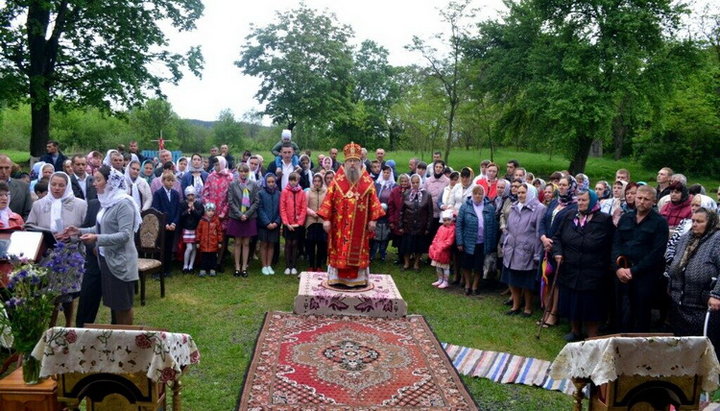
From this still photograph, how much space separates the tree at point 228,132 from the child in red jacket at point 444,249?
3307 cm

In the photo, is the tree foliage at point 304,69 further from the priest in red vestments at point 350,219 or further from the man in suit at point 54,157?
the priest in red vestments at point 350,219

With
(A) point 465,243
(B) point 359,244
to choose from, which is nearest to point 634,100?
(A) point 465,243

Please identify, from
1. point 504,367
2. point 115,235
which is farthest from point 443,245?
point 115,235

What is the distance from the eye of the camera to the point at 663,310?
7.07 meters

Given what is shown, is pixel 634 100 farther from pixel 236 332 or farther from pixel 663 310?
pixel 236 332

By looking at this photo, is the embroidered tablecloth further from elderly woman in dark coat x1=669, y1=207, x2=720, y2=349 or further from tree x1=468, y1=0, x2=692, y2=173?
tree x1=468, y1=0, x2=692, y2=173

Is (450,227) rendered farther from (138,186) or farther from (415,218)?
(138,186)

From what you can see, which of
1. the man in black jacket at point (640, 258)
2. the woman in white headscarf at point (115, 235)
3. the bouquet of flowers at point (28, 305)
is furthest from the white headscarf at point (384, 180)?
the bouquet of flowers at point (28, 305)

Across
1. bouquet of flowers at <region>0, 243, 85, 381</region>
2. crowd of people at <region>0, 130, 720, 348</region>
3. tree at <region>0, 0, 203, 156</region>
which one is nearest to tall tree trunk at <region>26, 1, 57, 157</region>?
tree at <region>0, 0, 203, 156</region>

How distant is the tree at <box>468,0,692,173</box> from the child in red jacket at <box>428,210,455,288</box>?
48.8 feet

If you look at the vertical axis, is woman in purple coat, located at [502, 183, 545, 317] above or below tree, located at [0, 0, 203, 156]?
below

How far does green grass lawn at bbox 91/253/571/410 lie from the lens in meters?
5.40

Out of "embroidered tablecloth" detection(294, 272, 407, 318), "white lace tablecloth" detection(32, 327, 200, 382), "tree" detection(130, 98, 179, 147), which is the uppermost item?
"tree" detection(130, 98, 179, 147)

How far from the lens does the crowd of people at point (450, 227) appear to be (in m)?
5.59
